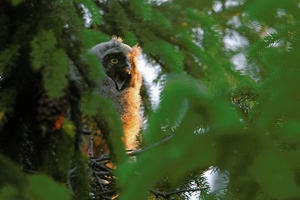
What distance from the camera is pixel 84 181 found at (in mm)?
1847

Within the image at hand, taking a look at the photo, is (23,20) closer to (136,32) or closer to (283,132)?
(283,132)

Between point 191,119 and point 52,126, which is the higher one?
point 52,126

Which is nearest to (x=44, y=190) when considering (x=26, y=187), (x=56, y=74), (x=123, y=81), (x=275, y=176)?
(x=26, y=187)

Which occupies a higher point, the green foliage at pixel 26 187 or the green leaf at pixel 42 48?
the green leaf at pixel 42 48

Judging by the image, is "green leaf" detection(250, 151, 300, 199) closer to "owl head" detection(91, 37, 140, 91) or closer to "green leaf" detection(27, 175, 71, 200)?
"green leaf" detection(27, 175, 71, 200)

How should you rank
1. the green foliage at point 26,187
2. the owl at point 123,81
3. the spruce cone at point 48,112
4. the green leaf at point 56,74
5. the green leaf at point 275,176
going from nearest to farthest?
the green leaf at point 275,176
the green foliage at point 26,187
the green leaf at point 56,74
the spruce cone at point 48,112
the owl at point 123,81

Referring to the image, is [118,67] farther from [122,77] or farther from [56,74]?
[56,74]

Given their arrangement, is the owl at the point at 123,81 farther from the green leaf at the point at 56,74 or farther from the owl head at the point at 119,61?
the green leaf at the point at 56,74

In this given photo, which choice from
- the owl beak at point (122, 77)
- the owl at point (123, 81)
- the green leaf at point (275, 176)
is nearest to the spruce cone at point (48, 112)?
the green leaf at point (275, 176)

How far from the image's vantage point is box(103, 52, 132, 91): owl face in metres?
4.49

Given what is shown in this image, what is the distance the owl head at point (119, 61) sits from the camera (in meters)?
4.48

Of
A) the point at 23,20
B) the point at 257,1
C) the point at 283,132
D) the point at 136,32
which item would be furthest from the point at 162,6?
the point at 283,132

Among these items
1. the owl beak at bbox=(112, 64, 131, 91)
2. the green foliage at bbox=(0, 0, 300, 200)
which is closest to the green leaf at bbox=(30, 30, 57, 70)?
the green foliage at bbox=(0, 0, 300, 200)

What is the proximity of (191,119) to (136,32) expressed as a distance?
6.34 feet
